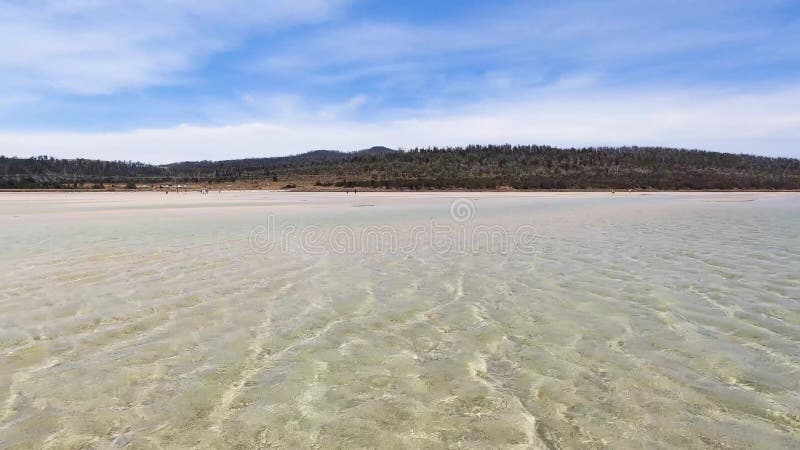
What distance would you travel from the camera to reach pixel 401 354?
16.7 ft

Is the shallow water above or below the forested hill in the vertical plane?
below

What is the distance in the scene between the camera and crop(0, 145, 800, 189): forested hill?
90250 mm

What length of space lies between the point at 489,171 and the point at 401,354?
359 feet

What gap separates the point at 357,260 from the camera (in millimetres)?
11328

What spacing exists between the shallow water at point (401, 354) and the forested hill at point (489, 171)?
230 feet

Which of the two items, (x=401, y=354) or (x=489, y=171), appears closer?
(x=401, y=354)

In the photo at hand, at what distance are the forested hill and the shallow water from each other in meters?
70.2

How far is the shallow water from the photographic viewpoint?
3.50 metres

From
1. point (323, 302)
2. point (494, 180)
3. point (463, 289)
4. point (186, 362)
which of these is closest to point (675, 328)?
point (463, 289)

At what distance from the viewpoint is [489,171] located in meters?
112

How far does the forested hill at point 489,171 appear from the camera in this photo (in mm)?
90250

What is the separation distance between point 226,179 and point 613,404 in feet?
406

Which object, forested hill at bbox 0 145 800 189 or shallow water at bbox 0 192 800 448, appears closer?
shallow water at bbox 0 192 800 448

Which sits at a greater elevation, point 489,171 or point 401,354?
point 489,171
